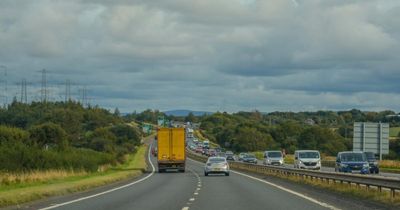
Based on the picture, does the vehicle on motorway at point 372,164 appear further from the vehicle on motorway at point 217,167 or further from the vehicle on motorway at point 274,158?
the vehicle on motorway at point 274,158

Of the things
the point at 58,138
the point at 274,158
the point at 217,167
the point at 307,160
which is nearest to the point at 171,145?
the point at 217,167

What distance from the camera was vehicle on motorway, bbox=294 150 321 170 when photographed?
5931 cm

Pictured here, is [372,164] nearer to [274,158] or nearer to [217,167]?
[217,167]

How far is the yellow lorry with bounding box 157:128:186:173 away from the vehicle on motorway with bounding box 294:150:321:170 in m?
10.1

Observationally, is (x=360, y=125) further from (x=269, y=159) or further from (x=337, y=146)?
(x=337, y=146)

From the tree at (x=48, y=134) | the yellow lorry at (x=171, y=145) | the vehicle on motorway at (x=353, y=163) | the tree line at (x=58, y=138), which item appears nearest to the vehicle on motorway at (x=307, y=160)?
the vehicle on motorway at (x=353, y=163)

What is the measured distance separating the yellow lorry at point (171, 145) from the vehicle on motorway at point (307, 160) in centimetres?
1008

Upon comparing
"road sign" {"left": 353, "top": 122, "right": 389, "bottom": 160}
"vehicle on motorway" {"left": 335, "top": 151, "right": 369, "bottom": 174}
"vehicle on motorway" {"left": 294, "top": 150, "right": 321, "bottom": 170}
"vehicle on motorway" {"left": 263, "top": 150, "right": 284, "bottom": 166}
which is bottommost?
"vehicle on motorway" {"left": 263, "top": 150, "right": 284, "bottom": 166}

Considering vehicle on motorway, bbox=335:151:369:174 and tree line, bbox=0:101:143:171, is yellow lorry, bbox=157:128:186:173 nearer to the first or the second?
tree line, bbox=0:101:143:171

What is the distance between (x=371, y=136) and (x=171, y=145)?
70.7 ft

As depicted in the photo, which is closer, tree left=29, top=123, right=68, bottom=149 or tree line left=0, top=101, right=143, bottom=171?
tree line left=0, top=101, right=143, bottom=171

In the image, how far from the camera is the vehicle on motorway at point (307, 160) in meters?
59.3

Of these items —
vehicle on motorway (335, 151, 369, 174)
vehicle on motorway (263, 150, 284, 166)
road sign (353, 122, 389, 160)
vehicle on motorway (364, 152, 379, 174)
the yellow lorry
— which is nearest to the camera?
road sign (353, 122, 389, 160)

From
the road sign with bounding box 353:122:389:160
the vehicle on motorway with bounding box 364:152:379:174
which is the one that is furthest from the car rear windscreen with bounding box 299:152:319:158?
the road sign with bounding box 353:122:389:160
